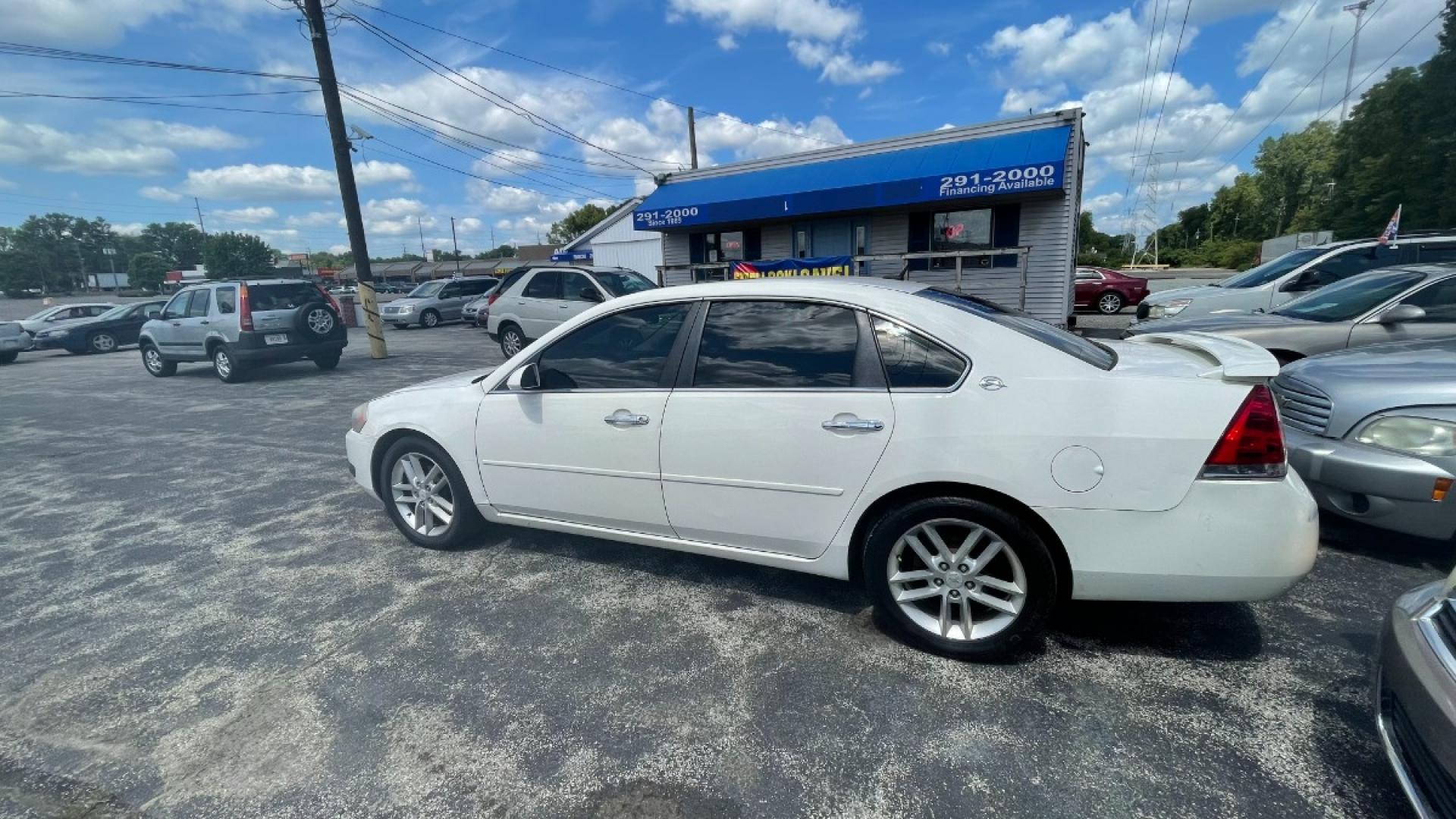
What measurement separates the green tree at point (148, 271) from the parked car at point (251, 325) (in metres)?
98.8

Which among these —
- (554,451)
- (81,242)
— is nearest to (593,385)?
(554,451)

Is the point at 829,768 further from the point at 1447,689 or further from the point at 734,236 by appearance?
the point at 734,236

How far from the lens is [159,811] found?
6.39 ft

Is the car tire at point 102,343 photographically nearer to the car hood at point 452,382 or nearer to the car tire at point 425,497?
the car hood at point 452,382

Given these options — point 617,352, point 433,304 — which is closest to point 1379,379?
point 617,352

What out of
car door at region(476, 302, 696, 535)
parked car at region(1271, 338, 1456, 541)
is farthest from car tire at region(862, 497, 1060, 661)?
parked car at region(1271, 338, 1456, 541)

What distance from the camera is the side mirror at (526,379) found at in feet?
10.4

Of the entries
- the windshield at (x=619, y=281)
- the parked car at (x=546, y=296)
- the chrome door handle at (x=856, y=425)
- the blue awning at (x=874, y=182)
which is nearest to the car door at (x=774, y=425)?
the chrome door handle at (x=856, y=425)

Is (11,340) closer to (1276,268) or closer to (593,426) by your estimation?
(593,426)

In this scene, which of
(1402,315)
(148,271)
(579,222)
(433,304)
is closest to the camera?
(1402,315)

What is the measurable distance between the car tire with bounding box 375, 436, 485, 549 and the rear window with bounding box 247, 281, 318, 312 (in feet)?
28.6

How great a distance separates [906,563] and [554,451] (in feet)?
5.78

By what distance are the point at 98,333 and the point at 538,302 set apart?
652 inches

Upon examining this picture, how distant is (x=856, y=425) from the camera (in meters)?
2.48
